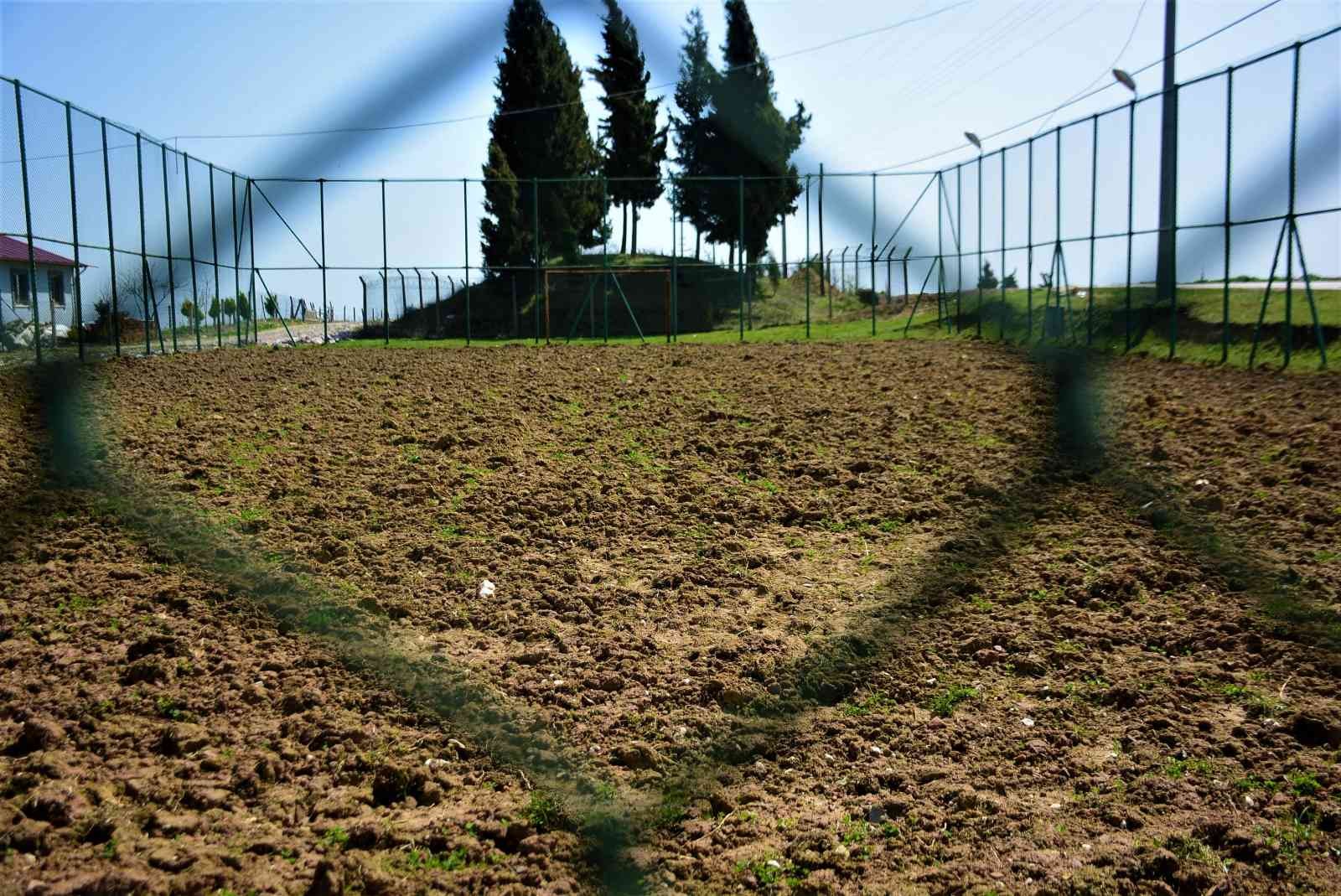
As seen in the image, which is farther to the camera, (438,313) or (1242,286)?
(438,313)

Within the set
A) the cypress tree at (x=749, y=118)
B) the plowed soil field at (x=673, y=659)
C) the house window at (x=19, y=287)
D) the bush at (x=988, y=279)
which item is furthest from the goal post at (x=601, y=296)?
the cypress tree at (x=749, y=118)

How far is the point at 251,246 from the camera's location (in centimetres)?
72

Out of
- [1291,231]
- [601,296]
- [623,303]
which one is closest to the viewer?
[1291,231]

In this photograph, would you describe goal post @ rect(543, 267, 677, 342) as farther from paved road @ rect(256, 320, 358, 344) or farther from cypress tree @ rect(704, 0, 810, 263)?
cypress tree @ rect(704, 0, 810, 263)

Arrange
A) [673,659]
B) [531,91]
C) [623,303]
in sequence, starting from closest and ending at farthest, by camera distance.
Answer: [531,91] < [673,659] < [623,303]

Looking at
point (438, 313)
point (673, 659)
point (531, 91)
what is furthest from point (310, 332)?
point (531, 91)

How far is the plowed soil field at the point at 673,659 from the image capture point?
1.89 m

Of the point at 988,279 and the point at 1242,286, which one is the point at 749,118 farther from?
the point at 988,279

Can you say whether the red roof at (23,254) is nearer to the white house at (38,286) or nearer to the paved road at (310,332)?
the white house at (38,286)

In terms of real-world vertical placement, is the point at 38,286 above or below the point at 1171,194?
below

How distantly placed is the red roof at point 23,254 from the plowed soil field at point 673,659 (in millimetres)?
2404

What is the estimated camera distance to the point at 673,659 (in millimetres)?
3018

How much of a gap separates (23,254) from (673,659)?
725 centimetres

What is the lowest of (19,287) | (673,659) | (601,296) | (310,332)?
(673,659)
